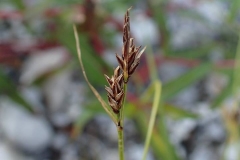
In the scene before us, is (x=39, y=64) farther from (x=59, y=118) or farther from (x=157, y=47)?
(x=157, y=47)

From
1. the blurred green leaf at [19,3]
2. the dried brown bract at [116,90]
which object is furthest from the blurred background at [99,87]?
the dried brown bract at [116,90]

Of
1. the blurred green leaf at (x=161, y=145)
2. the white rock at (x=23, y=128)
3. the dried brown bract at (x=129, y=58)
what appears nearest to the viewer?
the dried brown bract at (x=129, y=58)

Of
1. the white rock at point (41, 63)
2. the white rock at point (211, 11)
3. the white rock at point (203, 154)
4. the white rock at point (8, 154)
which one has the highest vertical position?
the white rock at point (211, 11)

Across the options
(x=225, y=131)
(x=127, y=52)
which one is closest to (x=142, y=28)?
(x=225, y=131)

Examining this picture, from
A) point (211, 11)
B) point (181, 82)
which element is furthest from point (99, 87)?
point (211, 11)

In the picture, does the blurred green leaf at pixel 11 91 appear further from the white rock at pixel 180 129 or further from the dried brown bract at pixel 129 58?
the dried brown bract at pixel 129 58

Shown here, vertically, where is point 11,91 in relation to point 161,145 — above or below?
above

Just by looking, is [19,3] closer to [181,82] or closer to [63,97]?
Answer: [63,97]
